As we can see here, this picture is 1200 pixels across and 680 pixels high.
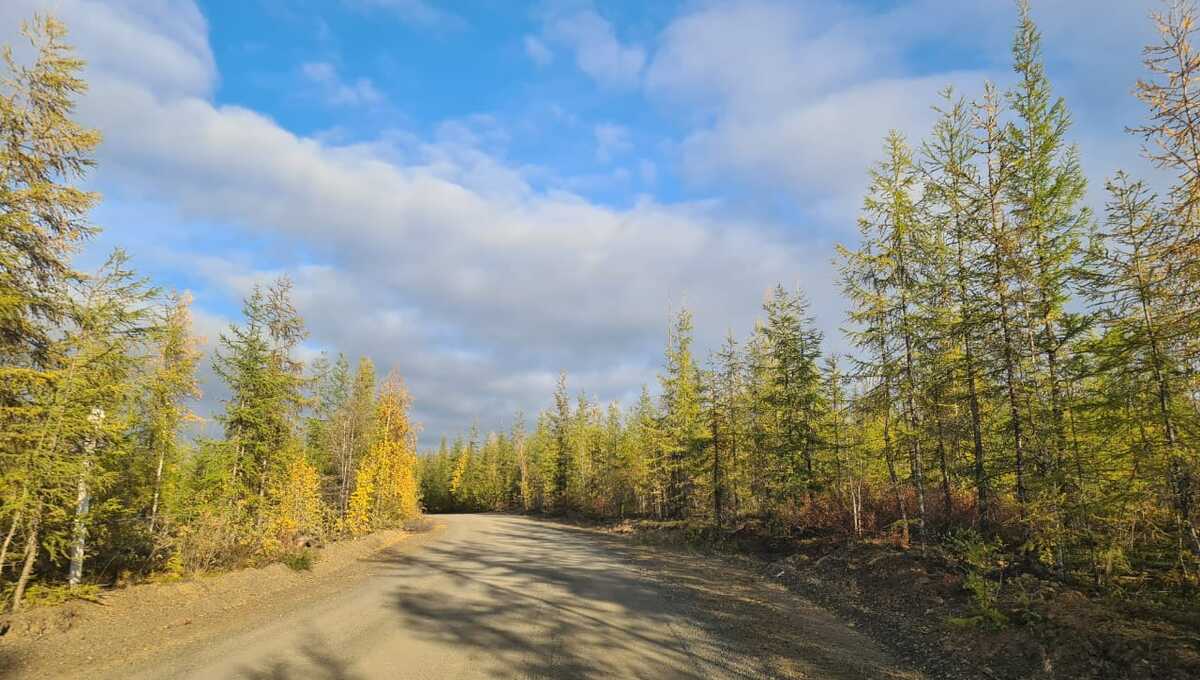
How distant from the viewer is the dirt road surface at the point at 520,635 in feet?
26.1

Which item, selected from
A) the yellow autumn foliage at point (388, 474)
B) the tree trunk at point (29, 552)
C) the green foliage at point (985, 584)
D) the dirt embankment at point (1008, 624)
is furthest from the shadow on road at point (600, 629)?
the yellow autumn foliage at point (388, 474)

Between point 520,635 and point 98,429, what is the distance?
922 centimetres

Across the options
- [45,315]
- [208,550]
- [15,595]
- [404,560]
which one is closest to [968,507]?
[404,560]

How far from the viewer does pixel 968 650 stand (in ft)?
28.2

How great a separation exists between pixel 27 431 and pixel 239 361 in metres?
7.75

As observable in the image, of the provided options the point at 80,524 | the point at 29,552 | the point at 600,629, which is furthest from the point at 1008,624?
the point at 29,552

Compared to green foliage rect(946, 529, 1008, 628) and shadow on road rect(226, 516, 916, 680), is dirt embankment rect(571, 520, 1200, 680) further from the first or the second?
shadow on road rect(226, 516, 916, 680)

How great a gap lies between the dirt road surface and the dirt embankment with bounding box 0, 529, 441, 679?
0.39ft

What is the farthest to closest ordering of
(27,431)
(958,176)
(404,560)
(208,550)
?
(404,560) → (208,550) → (958,176) → (27,431)

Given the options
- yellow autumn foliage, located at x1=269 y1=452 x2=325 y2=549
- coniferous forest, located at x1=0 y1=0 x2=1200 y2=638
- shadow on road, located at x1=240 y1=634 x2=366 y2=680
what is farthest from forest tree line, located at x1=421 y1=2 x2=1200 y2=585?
yellow autumn foliage, located at x1=269 y1=452 x2=325 y2=549

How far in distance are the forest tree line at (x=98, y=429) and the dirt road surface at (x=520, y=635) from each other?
273cm

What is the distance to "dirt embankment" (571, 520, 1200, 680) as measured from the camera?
22.8 feet

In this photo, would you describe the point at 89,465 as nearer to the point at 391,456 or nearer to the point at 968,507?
the point at 391,456

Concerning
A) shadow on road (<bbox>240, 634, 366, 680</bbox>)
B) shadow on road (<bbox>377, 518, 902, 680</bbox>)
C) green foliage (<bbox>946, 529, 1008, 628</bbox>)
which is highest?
green foliage (<bbox>946, 529, 1008, 628</bbox>)
